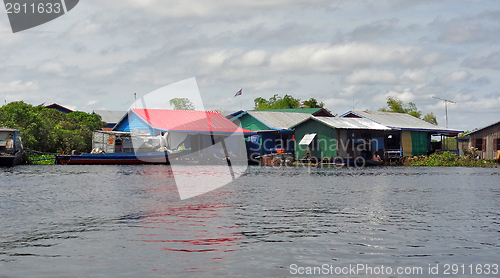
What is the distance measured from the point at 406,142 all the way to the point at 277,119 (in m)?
13.4

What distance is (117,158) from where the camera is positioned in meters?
46.5

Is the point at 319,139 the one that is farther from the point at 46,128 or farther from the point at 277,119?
the point at 46,128

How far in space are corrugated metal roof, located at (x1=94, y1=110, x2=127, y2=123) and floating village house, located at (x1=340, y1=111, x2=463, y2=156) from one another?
48.7 m

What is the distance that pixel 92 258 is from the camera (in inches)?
400

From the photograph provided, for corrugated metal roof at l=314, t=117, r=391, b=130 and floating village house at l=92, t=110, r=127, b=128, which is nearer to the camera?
corrugated metal roof at l=314, t=117, r=391, b=130

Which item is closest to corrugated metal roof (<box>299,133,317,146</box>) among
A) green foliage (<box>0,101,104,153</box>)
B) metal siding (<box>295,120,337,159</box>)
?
metal siding (<box>295,120,337,159</box>)

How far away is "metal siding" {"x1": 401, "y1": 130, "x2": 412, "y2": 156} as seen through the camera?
5238 centimetres

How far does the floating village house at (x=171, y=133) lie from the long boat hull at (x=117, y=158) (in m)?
1.26

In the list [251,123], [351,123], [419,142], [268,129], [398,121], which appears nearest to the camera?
[351,123]

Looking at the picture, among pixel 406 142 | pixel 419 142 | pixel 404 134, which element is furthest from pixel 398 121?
pixel 406 142

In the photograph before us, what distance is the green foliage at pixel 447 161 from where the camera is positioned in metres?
47.0

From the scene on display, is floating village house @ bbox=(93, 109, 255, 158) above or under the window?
above

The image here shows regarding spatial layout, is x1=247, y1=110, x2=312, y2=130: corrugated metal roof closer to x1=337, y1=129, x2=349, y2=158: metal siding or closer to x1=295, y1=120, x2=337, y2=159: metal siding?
x1=295, y1=120, x2=337, y2=159: metal siding

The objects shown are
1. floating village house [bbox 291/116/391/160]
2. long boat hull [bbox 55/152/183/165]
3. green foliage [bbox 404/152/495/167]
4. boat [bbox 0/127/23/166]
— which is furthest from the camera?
green foliage [bbox 404/152/495/167]
